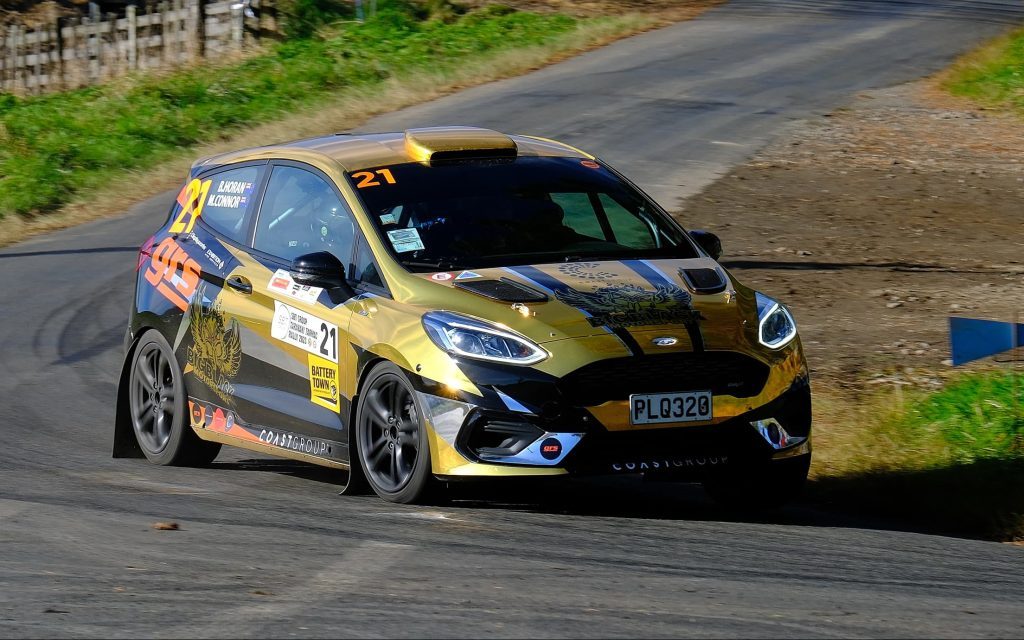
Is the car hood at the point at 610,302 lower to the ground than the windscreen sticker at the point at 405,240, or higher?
lower

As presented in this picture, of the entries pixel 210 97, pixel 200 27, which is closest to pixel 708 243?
pixel 210 97

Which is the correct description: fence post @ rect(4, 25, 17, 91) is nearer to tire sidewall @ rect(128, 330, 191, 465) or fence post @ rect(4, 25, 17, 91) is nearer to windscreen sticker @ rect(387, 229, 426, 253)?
tire sidewall @ rect(128, 330, 191, 465)

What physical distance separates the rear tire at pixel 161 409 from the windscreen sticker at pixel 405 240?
73.5 inches

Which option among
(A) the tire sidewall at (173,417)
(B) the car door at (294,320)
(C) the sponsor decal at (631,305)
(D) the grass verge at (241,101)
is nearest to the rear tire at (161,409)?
(A) the tire sidewall at (173,417)

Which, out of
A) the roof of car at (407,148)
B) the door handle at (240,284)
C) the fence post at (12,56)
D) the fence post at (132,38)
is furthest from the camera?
the fence post at (12,56)

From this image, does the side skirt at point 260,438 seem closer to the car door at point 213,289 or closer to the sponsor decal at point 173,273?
the car door at point 213,289

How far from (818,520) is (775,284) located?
6.63 meters

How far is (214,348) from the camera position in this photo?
8547 mm

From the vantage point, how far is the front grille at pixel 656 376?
22.2 feet

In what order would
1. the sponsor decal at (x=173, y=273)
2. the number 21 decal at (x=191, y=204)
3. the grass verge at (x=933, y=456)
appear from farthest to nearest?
the number 21 decal at (x=191, y=204) → the sponsor decal at (x=173, y=273) → the grass verge at (x=933, y=456)

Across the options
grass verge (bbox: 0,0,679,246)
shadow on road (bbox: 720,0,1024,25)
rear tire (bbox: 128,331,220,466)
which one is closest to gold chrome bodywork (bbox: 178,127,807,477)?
rear tire (bbox: 128,331,220,466)

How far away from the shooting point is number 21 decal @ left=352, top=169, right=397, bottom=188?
791 cm

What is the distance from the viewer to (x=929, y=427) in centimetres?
877

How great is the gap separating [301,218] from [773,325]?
248 cm
